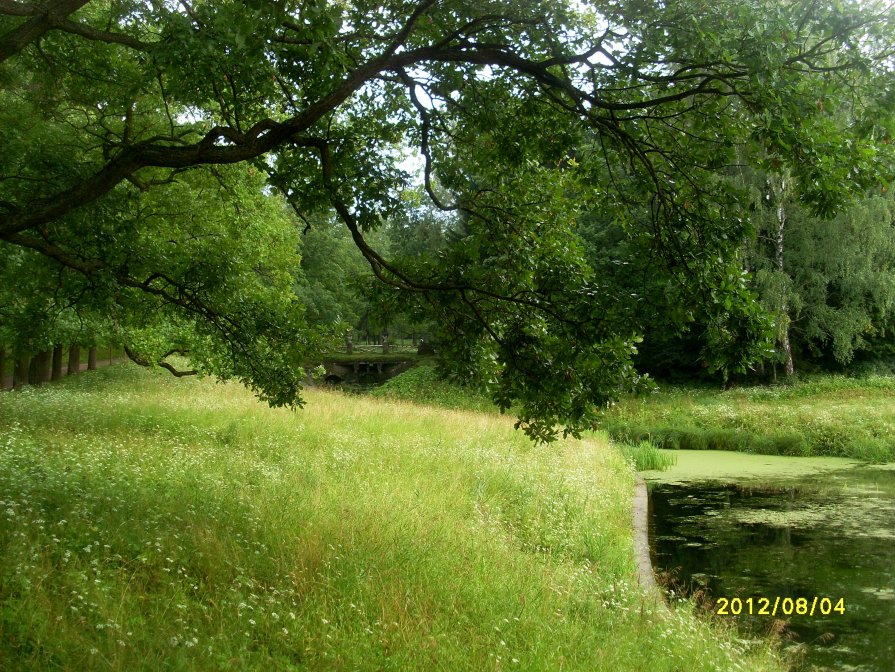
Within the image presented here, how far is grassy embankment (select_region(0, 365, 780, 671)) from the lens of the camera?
4.98m

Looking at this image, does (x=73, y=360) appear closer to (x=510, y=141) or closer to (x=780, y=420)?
(x=780, y=420)

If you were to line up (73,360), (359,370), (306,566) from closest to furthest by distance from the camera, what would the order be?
(306,566)
(73,360)
(359,370)

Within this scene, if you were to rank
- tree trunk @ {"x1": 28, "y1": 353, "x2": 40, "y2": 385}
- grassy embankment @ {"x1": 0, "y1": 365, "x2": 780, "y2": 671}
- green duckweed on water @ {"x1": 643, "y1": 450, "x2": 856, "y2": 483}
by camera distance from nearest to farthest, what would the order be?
grassy embankment @ {"x1": 0, "y1": 365, "x2": 780, "y2": 671}
green duckweed on water @ {"x1": 643, "y1": 450, "x2": 856, "y2": 483}
tree trunk @ {"x1": 28, "y1": 353, "x2": 40, "y2": 385}

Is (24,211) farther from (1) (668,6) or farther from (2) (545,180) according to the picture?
(1) (668,6)

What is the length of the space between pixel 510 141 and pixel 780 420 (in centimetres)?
1800

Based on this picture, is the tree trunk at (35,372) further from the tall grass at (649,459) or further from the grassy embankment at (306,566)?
the tall grass at (649,459)

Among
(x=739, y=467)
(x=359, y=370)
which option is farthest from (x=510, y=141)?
(x=359, y=370)

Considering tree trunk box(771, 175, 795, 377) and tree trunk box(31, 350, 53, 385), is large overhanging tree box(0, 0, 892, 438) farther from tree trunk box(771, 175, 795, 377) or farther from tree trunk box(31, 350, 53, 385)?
tree trunk box(771, 175, 795, 377)

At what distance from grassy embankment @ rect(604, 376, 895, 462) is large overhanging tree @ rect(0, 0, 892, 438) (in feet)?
51.1

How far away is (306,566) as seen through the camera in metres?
6.35

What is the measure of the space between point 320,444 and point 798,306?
22.9m

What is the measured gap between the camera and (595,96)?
7.00m

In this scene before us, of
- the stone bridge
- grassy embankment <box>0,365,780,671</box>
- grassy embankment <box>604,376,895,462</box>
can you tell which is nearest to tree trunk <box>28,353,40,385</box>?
grassy embankment <box>0,365,780,671</box>

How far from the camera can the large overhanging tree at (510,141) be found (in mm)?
5445
